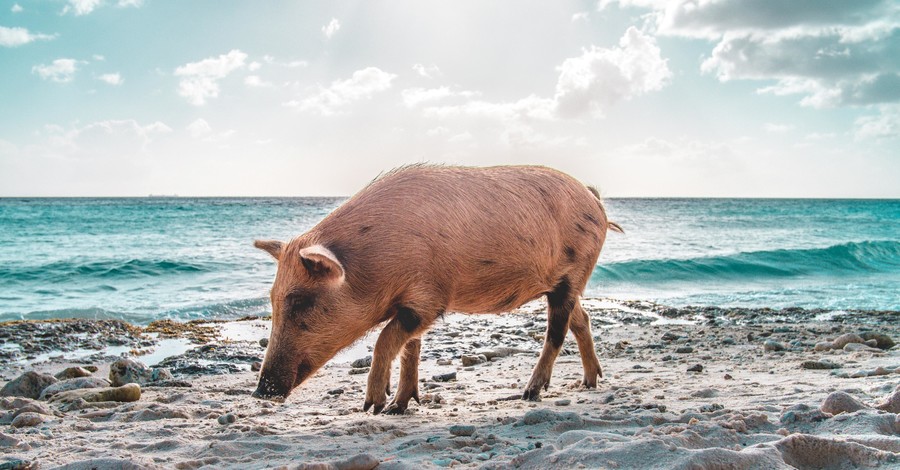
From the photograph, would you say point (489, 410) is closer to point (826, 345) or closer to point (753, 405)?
point (753, 405)

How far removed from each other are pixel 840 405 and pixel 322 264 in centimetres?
313

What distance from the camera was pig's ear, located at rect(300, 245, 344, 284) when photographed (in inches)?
165

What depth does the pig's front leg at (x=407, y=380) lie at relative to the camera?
196 inches

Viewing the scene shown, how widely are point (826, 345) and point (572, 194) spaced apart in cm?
405

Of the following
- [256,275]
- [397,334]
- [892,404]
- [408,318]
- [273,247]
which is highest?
[273,247]

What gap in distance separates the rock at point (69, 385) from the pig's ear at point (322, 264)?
290 centimetres

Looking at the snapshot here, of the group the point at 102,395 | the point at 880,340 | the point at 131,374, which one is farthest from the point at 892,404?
the point at 131,374

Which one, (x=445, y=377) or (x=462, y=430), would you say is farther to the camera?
(x=445, y=377)

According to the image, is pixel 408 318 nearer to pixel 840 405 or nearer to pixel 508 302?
pixel 508 302

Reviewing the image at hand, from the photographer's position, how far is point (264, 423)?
15.2 feet

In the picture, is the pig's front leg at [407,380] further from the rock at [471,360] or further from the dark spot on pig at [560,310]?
the rock at [471,360]

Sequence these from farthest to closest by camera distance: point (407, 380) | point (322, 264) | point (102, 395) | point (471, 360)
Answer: point (471, 360)
point (102, 395)
point (407, 380)
point (322, 264)

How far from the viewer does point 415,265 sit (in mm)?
4680

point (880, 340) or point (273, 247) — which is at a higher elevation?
point (273, 247)
